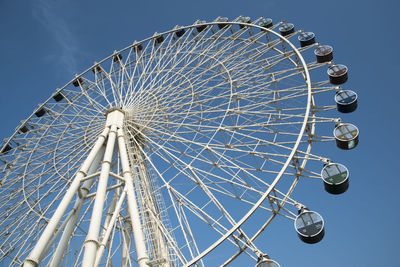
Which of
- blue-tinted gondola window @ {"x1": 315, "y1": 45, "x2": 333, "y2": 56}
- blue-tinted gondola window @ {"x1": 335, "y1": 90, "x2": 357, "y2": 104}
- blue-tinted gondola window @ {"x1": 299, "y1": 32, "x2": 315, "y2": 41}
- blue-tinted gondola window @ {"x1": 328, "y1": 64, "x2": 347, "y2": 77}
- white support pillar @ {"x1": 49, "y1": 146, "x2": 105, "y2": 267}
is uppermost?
blue-tinted gondola window @ {"x1": 299, "y1": 32, "x2": 315, "y2": 41}

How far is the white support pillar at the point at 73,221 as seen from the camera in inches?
384

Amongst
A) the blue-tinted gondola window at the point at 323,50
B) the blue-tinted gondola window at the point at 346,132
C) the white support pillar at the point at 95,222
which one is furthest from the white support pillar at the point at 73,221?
the blue-tinted gondola window at the point at 323,50

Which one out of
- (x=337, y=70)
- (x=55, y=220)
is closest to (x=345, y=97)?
(x=337, y=70)

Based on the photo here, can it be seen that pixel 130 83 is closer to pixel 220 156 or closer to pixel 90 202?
pixel 90 202

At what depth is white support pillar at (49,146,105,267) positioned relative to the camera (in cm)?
974

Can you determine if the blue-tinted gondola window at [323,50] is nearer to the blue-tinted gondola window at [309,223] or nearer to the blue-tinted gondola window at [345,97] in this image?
the blue-tinted gondola window at [345,97]

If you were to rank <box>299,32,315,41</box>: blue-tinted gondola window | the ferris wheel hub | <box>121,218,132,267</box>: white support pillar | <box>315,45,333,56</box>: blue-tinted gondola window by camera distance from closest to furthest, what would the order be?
1. <box>121,218,132,267</box>: white support pillar
2. the ferris wheel hub
3. <box>315,45,333,56</box>: blue-tinted gondola window
4. <box>299,32,315,41</box>: blue-tinted gondola window

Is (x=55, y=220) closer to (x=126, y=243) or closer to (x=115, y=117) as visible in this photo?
(x=126, y=243)

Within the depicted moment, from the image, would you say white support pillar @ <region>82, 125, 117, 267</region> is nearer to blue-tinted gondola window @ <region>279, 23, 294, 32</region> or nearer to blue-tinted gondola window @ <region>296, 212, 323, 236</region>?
blue-tinted gondola window @ <region>296, 212, 323, 236</region>

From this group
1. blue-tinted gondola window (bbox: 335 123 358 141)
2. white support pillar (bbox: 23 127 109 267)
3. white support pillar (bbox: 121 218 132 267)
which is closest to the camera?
white support pillar (bbox: 23 127 109 267)

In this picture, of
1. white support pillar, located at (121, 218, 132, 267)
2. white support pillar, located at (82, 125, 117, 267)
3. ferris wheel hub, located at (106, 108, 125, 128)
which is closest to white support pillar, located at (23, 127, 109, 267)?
white support pillar, located at (82, 125, 117, 267)

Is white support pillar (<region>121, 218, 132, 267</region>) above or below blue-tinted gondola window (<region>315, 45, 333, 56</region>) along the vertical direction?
below

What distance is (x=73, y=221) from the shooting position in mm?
10992

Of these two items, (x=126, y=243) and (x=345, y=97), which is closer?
(x=126, y=243)
